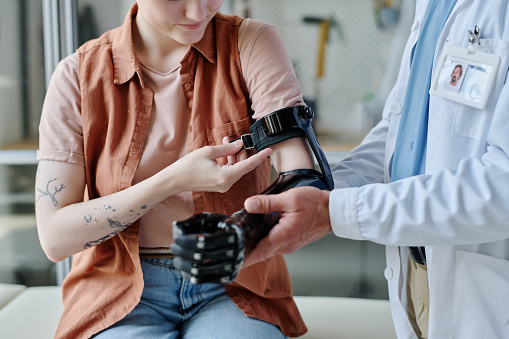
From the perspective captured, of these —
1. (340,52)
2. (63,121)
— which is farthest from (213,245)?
(340,52)

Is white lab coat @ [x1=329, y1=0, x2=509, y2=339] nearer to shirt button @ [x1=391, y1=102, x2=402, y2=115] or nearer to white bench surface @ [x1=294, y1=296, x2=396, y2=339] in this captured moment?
shirt button @ [x1=391, y1=102, x2=402, y2=115]

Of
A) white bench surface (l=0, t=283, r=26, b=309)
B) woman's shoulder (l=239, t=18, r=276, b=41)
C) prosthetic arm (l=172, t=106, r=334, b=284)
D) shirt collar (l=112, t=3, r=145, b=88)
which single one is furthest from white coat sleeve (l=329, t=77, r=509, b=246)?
white bench surface (l=0, t=283, r=26, b=309)

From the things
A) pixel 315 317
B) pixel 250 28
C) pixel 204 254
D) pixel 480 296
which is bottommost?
pixel 315 317

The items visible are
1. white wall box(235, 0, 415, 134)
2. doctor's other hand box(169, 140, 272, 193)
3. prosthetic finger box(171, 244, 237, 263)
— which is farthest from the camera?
white wall box(235, 0, 415, 134)

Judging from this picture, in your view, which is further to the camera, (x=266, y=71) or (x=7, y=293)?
(x=7, y=293)

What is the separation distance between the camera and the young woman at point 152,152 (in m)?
1.37

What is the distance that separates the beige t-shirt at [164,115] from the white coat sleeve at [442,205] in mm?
373

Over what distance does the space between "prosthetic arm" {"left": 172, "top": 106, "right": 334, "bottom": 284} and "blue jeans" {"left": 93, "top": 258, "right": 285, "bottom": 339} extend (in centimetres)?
33

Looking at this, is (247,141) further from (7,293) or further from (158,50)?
(7,293)

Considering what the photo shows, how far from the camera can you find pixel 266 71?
139 cm

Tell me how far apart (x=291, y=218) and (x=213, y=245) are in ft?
0.76

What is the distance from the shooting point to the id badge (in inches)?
43.9

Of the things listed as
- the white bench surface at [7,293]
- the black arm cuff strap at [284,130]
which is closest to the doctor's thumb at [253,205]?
the black arm cuff strap at [284,130]

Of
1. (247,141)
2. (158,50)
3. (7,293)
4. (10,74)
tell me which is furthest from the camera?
(10,74)
